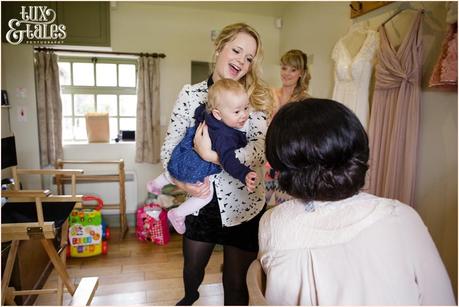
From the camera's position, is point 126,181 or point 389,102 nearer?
point 389,102

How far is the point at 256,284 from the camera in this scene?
705mm

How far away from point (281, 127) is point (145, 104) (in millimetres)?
3012

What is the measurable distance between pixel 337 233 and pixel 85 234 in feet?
9.03

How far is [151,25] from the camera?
3500mm

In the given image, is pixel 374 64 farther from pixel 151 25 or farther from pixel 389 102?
pixel 151 25

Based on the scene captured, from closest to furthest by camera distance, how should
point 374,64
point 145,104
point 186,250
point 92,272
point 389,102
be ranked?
point 186,250 → point 389,102 → point 374,64 → point 92,272 → point 145,104

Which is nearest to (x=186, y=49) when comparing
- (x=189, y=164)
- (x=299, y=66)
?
(x=299, y=66)

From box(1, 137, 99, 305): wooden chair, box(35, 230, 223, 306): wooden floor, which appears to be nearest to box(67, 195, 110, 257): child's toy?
box(35, 230, 223, 306): wooden floor

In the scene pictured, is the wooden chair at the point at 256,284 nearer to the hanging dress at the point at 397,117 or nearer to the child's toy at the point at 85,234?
the hanging dress at the point at 397,117

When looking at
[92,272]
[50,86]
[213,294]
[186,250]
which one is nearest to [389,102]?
[186,250]

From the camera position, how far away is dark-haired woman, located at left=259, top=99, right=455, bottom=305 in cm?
Result: 63

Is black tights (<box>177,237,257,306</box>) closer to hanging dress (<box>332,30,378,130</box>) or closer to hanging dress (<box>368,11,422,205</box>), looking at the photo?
hanging dress (<box>368,11,422,205</box>)

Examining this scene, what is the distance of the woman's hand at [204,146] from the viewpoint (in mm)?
1096

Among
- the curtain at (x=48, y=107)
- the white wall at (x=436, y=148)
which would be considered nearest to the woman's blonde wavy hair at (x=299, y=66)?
the white wall at (x=436, y=148)
